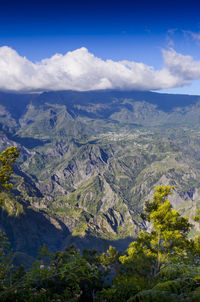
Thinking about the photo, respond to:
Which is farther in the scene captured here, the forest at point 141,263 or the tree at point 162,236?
the tree at point 162,236

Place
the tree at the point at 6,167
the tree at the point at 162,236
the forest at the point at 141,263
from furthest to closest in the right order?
the tree at the point at 162,236 → the tree at the point at 6,167 → the forest at the point at 141,263

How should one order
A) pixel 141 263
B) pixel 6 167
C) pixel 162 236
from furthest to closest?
pixel 162 236
pixel 141 263
pixel 6 167

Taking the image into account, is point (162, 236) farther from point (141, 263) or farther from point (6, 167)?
point (6, 167)

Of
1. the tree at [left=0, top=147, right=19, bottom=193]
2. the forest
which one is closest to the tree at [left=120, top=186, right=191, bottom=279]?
the forest

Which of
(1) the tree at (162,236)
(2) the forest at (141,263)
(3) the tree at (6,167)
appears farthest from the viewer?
(1) the tree at (162,236)

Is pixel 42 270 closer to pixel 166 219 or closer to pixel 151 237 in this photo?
pixel 166 219

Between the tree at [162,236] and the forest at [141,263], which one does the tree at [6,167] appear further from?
the tree at [162,236]

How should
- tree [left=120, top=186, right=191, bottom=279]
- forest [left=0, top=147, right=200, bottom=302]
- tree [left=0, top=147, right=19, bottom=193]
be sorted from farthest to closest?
tree [left=120, top=186, right=191, bottom=279]
tree [left=0, top=147, right=19, bottom=193]
forest [left=0, top=147, right=200, bottom=302]

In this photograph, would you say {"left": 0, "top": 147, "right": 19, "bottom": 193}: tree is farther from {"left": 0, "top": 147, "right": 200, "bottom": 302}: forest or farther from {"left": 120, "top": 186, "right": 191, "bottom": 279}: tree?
{"left": 120, "top": 186, "right": 191, "bottom": 279}: tree

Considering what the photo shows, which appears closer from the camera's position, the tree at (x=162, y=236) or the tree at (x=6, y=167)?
the tree at (x=6, y=167)

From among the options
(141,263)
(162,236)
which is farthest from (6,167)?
(162,236)

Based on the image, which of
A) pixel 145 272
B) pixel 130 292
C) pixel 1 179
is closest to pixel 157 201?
pixel 145 272

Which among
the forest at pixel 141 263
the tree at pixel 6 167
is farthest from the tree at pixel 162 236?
the tree at pixel 6 167

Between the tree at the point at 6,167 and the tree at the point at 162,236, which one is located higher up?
the tree at the point at 6,167
